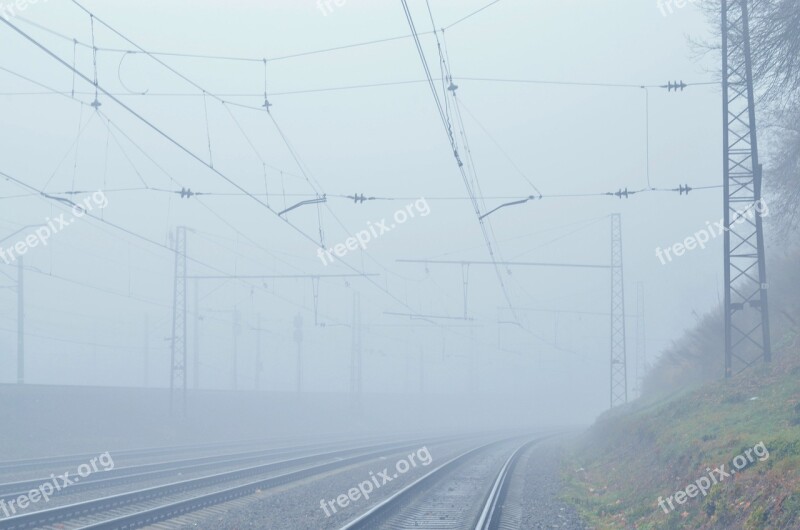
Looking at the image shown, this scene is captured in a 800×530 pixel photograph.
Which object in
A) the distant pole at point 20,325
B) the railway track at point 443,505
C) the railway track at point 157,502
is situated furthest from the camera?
the distant pole at point 20,325

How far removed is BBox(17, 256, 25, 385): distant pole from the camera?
4416cm

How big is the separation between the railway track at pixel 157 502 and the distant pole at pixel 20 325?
22179mm

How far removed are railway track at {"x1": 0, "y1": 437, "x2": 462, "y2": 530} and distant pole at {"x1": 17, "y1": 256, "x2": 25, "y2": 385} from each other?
873 inches

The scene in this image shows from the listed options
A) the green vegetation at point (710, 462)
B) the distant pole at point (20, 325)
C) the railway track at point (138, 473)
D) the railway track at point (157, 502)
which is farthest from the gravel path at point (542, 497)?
the distant pole at point (20, 325)

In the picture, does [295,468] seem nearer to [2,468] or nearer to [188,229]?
[2,468]

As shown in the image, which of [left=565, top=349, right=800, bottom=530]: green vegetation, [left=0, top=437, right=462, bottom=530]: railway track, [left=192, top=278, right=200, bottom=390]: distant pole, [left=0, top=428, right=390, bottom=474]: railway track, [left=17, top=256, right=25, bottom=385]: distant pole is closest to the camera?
[left=565, top=349, right=800, bottom=530]: green vegetation

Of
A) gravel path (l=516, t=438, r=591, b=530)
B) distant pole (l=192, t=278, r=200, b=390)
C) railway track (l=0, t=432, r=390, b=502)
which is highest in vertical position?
distant pole (l=192, t=278, r=200, b=390)

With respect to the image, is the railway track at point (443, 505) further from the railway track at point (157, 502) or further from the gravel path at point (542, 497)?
the railway track at point (157, 502)

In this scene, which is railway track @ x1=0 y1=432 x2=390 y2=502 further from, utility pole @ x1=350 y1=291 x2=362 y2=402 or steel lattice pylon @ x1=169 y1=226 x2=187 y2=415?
utility pole @ x1=350 y1=291 x2=362 y2=402

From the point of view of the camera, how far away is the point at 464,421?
10744 centimetres

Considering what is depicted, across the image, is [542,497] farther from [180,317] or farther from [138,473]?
[180,317]

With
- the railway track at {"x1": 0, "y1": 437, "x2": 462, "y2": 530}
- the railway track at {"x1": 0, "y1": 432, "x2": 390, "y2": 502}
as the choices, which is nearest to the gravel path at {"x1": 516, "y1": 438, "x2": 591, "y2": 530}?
the railway track at {"x1": 0, "y1": 437, "x2": 462, "y2": 530}

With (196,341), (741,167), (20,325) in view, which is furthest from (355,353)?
(741,167)

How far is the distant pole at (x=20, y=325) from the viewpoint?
4416 cm
